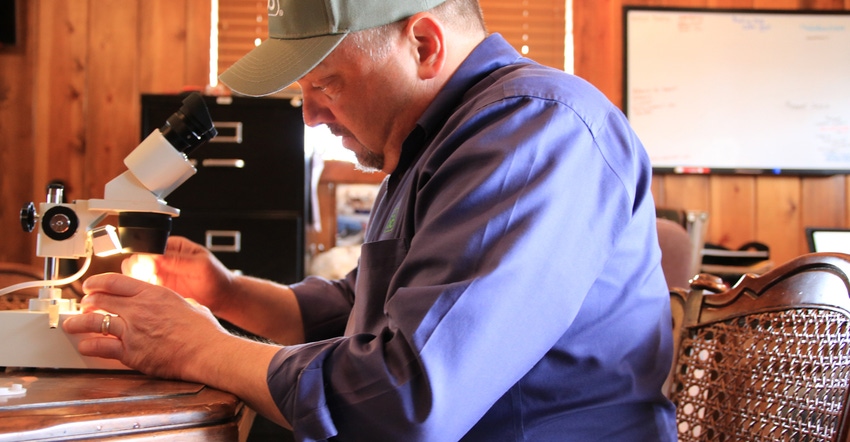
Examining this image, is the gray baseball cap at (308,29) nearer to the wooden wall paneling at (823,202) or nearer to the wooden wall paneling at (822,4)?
the wooden wall paneling at (823,202)

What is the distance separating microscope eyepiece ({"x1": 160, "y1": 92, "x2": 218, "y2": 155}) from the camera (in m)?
1.07

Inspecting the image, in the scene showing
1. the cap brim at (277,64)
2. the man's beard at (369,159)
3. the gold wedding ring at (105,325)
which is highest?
the cap brim at (277,64)

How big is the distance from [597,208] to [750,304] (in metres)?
0.51

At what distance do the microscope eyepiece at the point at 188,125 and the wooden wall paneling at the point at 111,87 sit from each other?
280 centimetres

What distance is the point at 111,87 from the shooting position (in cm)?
371

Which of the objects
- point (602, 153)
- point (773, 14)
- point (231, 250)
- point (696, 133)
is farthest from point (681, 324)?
point (773, 14)

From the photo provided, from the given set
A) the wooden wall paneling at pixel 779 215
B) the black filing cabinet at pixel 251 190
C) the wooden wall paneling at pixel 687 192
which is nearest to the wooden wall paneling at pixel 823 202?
the wooden wall paneling at pixel 779 215

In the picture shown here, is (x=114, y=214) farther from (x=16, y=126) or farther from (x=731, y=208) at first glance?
(x=731, y=208)

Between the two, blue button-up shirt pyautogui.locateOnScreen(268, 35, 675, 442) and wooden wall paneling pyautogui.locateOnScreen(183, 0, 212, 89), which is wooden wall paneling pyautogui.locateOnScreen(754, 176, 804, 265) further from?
blue button-up shirt pyautogui.locateOnScreen(268, 35, 675, 442)

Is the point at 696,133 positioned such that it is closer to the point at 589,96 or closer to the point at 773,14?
the point at 773,14

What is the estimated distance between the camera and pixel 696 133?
12.8 ft

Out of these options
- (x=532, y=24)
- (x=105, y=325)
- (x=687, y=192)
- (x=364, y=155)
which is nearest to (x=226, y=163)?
(x=532, y=24)

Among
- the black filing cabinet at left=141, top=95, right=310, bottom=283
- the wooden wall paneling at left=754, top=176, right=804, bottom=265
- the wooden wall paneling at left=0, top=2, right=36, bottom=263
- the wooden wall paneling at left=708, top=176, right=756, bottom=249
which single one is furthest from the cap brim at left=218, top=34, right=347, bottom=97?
the wooden wall paneling at left=754, top=176, right=804, bottom=265

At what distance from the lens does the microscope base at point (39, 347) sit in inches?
38.5
